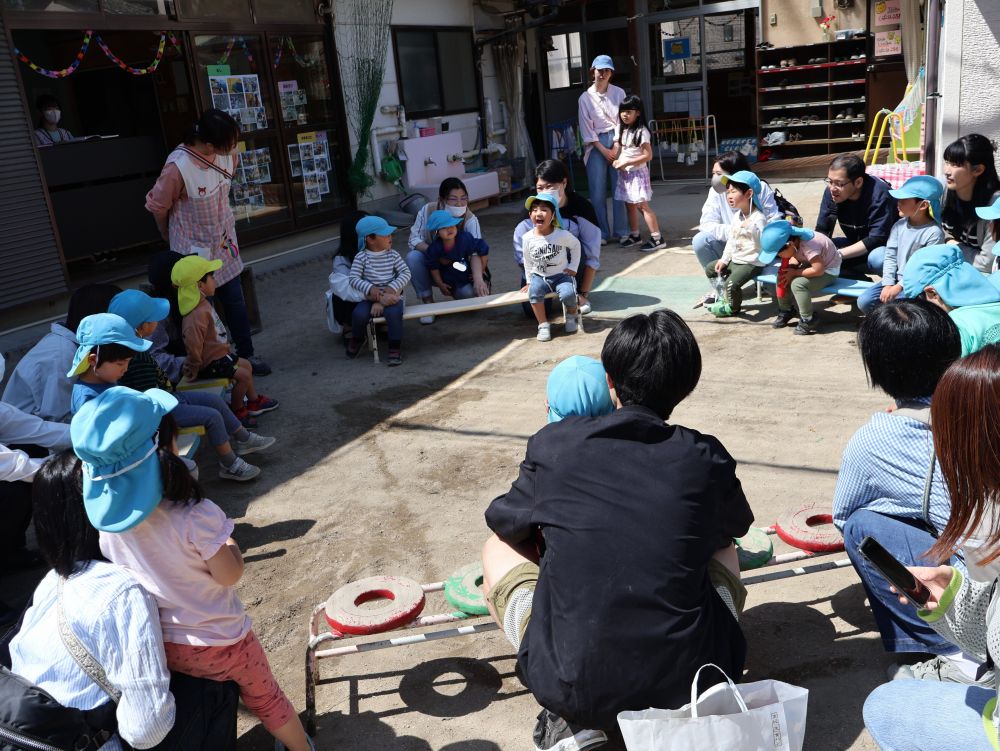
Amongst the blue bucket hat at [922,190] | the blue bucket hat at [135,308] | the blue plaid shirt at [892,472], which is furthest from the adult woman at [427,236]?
the blue plaid shirt at [892,472]

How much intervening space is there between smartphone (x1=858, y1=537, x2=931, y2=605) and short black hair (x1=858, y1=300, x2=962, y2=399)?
75 centimetres

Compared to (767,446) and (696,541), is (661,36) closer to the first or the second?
(767,446)

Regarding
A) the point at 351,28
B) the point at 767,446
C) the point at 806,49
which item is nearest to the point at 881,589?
the point at 767,446

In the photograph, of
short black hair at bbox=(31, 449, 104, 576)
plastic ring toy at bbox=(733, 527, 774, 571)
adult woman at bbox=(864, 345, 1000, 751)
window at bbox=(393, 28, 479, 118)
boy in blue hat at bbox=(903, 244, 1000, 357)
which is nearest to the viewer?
adult woman at bbox=(864, 345, 1000, 751)

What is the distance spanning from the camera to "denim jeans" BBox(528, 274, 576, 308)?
592 centimetres

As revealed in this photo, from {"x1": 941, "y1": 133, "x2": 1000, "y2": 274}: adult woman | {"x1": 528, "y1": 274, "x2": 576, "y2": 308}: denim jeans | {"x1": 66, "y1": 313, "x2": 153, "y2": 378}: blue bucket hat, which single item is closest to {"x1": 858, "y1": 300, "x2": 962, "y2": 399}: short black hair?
{"x1": 66, "y1": 313, "x2": 153, "y2": 378}: blue bucket hat

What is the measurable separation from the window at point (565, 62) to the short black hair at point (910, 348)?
1302cm

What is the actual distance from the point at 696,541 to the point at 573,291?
4.00m

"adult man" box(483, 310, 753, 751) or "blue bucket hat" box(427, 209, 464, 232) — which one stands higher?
"blue bucket hat" box(427, 209, 464, 232)

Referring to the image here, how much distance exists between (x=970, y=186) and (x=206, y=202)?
442cm

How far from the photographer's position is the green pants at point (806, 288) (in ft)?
17.6

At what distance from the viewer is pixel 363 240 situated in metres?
5.85

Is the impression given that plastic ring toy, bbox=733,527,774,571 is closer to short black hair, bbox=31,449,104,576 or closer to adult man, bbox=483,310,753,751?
adult man, bbox=483,310,753,751

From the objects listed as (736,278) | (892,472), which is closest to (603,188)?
(736,278)
